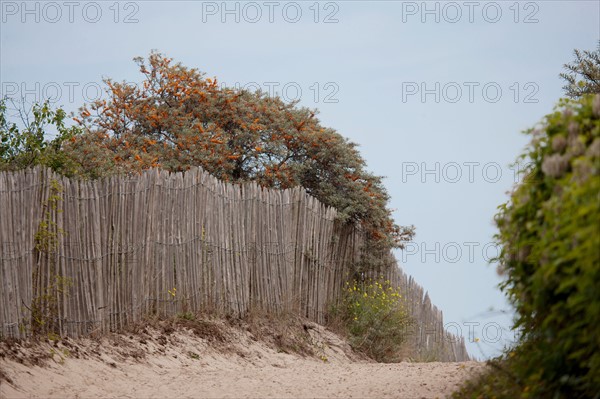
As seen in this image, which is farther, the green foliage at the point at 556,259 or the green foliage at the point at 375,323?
the green foliage at the point at 375,323

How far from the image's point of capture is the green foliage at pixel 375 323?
1326 cm

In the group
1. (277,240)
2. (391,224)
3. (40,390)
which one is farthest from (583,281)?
(391,224)

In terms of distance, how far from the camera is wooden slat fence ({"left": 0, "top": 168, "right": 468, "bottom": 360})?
8688mm

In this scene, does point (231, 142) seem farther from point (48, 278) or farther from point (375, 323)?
point (48, 278)

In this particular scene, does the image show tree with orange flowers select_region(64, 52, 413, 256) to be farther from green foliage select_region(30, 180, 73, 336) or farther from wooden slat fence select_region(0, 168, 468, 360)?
green foliage select_region(30, 180, 73, 336)

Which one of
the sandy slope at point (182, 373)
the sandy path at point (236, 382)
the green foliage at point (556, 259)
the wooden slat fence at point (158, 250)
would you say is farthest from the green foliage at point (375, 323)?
the green foliage at point (556, 259)

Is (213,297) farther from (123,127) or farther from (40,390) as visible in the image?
(123,127)

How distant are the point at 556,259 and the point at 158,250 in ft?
22.0

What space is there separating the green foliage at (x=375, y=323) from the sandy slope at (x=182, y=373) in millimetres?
2706

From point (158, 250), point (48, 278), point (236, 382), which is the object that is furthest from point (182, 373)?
point (158, 250)

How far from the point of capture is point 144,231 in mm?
10203

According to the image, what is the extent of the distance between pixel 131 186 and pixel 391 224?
20.9ft

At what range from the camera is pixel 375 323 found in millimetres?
13328

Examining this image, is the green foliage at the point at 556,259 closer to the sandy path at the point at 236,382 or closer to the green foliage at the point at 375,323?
the sandy path at the point at 236,382
